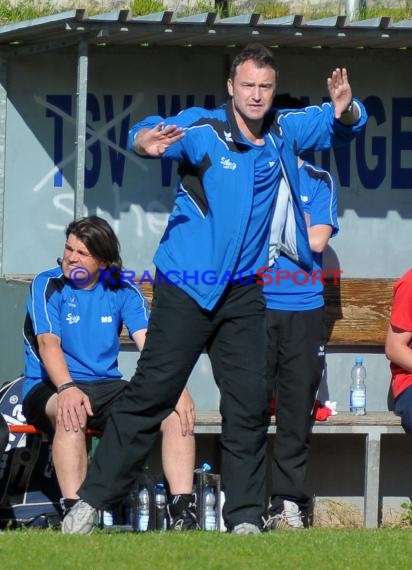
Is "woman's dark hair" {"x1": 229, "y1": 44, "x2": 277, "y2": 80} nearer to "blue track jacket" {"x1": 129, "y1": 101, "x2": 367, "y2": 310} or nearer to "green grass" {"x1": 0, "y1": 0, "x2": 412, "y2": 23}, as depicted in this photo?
"blue track jacket" {"x1": 129, "y1": 101, "x2": 367, "y2": 310}

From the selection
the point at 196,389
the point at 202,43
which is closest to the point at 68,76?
the point at 202,43

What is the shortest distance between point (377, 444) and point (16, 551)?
295 cm

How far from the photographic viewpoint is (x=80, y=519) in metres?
5.58

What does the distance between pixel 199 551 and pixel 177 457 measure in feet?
4.68

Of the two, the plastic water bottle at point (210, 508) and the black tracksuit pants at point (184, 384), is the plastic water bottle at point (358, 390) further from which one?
the black tracksuit pants at point (184, 384)

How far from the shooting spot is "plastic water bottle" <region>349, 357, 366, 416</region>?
786 centimetres

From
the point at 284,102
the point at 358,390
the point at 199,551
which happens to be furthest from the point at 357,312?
the point at 199,551

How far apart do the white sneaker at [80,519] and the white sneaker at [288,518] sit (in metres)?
1.41

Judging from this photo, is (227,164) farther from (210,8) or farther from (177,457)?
(210,8)

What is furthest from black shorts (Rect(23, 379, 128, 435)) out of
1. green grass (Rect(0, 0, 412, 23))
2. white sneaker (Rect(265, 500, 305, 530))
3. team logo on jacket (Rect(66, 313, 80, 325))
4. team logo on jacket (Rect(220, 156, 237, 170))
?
green grass (Rect(0, 0, 412, 23))

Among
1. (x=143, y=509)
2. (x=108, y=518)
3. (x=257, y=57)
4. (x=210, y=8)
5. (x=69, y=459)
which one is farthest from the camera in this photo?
(x=210, y=8)

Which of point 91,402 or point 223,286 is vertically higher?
point 223,286

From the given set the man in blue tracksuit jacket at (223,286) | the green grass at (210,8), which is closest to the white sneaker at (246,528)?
the man in blue tracksuit jacket at (223,286)

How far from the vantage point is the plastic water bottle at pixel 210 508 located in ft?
22.7
